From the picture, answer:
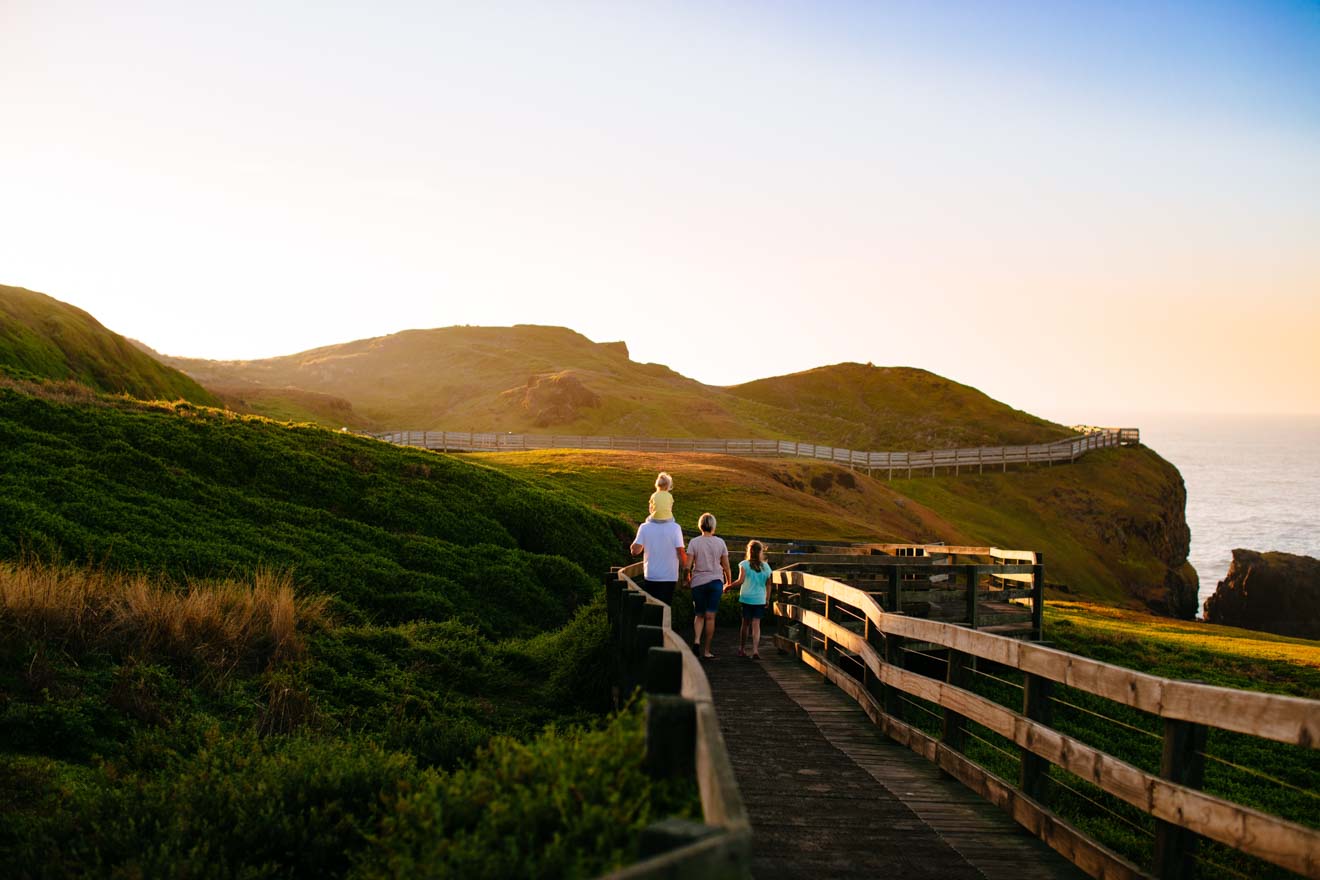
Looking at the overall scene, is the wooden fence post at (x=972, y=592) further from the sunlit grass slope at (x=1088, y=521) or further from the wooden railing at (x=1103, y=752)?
the sunlit grass slope at (x=1088, y=521)

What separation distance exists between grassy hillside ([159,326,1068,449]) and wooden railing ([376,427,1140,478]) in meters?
17.2

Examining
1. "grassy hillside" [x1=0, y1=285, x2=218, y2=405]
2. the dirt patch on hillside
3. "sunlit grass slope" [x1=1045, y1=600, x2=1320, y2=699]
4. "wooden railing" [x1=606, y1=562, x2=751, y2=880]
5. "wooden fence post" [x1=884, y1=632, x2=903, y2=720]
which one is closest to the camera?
"wooden railing" [x1=606, y1=562, x2=751, y2=880]

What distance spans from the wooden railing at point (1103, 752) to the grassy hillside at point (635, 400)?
7896 cm

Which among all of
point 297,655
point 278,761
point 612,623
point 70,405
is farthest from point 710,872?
point 70,405

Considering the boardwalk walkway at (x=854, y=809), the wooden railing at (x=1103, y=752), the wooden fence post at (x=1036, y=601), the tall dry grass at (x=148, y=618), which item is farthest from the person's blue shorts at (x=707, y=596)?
the wooden fence post at (x=1036, y=601)

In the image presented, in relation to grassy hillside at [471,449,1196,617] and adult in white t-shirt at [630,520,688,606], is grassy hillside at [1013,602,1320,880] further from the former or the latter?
grassy hillside at [471,449,1196,617]

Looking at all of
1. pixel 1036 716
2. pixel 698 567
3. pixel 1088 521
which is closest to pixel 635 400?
pixel 1088 521

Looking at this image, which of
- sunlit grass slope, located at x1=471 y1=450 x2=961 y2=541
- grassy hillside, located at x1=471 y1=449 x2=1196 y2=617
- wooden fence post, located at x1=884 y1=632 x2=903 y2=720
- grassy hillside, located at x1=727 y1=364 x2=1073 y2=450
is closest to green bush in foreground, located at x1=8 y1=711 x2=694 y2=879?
wooden fence post, located at x1=884 y1=632 x2=903 y2=720

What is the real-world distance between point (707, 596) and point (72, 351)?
3235cm

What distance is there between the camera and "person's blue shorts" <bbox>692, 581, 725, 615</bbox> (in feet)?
42.9

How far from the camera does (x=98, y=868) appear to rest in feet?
17.1

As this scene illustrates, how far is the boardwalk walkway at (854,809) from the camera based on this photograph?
19.5ft

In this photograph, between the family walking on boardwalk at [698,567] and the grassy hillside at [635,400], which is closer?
the family walking on boardwalk at [698,567]

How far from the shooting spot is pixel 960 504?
67.9 meters
